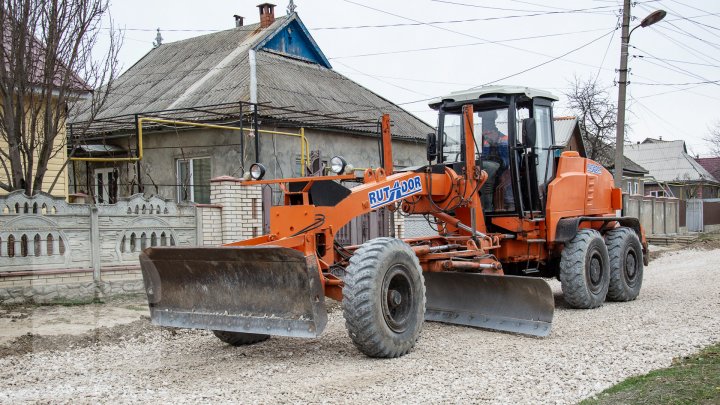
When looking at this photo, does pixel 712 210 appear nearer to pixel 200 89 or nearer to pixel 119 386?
pixel 200 89

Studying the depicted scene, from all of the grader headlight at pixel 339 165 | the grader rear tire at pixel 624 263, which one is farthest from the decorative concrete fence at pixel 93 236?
the grader rear tire at pixel 624 263

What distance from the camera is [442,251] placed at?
862 cm

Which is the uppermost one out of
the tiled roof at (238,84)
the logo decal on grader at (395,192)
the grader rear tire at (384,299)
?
the tiled roof at (238,84)

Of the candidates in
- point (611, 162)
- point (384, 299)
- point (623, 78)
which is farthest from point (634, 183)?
point (384, 299)

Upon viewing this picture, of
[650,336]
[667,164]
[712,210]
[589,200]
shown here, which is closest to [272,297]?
[650,336]

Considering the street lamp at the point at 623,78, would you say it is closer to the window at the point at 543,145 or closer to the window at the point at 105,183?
the window at the point at 543,145

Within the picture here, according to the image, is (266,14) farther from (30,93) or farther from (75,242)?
(75,242)

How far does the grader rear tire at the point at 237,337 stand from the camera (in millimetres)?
7617

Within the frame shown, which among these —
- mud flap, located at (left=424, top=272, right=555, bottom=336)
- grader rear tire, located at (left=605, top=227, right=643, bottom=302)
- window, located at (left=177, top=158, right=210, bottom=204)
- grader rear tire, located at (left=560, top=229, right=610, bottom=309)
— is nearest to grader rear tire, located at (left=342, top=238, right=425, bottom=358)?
mud flap, located at (left=424, top=272, right=555, bottom=336)

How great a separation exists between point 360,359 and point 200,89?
1524 centimetres

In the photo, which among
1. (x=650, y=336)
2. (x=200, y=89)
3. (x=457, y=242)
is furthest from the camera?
(x=200, y=89)

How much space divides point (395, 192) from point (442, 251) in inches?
41.7

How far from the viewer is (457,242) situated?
9.07m

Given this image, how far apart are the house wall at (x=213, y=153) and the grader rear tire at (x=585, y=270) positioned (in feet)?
30.2
